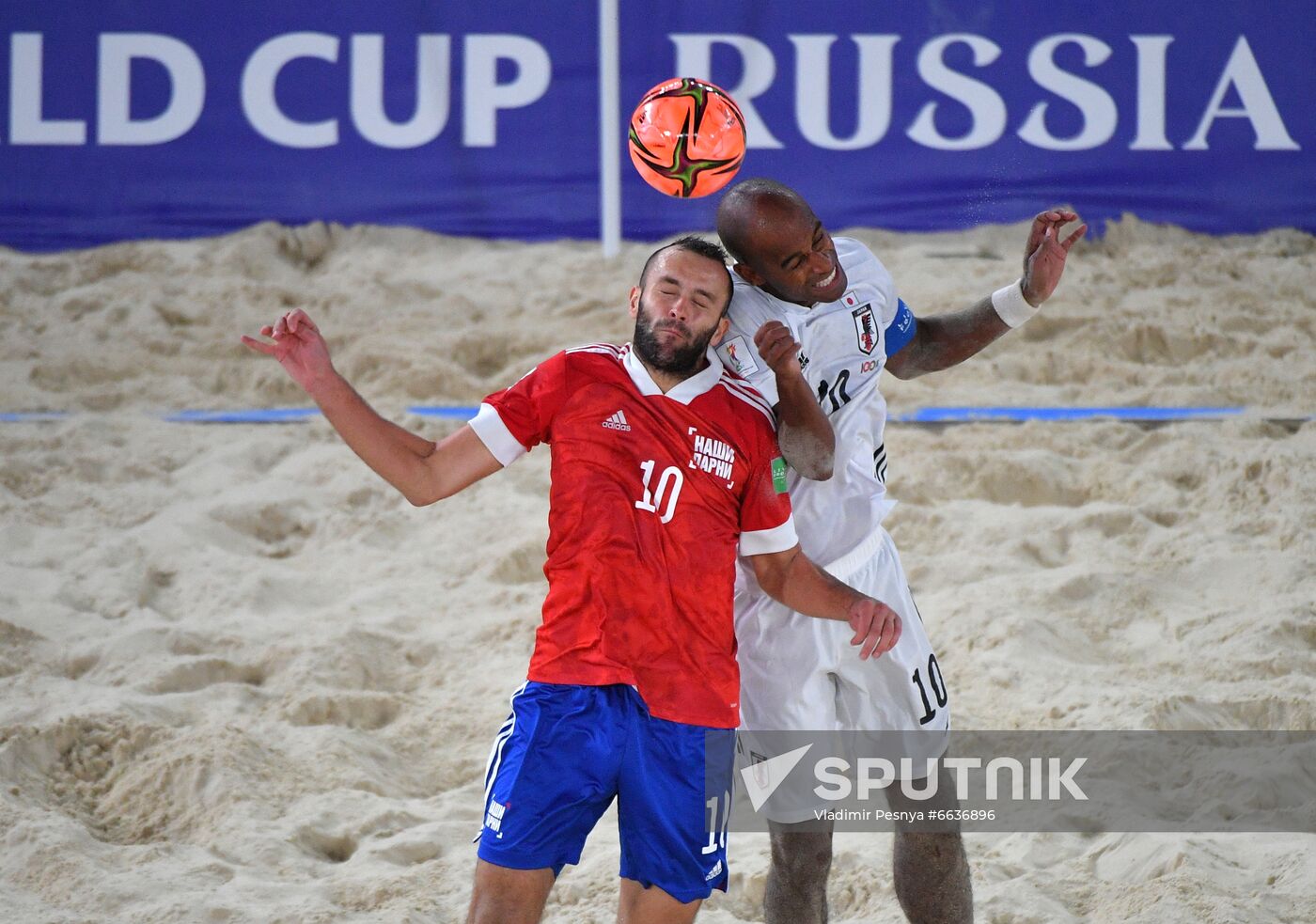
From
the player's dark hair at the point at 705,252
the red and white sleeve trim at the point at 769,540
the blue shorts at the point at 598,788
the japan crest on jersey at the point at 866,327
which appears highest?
the player's dark hair at the point at 705,252

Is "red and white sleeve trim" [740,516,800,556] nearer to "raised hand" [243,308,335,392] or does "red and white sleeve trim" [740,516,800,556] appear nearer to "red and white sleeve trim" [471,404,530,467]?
"red and white sleeve trim" [471,404,530,467]

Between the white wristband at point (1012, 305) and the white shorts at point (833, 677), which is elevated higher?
the white wristband at point (1012, 305)

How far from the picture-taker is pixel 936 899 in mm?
2797

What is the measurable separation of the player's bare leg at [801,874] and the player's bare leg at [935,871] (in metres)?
0.17

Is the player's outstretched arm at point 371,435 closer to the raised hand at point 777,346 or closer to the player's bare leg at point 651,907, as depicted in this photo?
the raised hand at point 777,346

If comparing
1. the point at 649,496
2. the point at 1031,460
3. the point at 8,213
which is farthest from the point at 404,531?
the point at 8,213

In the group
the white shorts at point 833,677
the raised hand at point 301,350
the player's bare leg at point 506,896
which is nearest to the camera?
the player's bare leg at point 506,896

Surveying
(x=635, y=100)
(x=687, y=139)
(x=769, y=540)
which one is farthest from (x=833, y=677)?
(x=635, y=100)

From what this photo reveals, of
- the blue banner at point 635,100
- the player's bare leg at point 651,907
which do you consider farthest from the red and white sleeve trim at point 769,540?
the blue banner at point 635,100

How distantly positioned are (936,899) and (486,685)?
1.71 meters

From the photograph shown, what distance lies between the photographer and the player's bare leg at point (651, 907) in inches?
95.2

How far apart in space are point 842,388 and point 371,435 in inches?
36.9

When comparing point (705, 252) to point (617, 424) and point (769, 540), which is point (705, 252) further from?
point (769, 540)

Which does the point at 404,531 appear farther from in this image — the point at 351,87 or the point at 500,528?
the point at 351,87
